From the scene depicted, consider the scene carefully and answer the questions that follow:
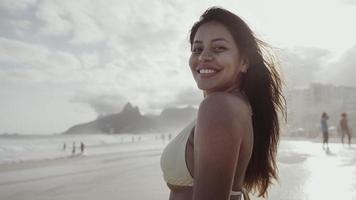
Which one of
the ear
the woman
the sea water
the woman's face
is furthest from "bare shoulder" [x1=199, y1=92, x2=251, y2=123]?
the sea water

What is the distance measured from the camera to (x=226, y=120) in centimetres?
163

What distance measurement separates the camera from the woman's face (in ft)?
6.66

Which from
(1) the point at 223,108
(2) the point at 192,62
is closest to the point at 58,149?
(2) the point at 192,62

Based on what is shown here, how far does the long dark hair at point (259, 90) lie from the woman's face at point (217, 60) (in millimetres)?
48

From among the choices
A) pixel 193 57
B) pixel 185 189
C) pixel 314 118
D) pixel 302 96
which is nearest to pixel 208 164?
pixel 185 189

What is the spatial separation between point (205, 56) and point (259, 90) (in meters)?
0.39

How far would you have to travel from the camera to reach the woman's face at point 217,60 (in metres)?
2.03

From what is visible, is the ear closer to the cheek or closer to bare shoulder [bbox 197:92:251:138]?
the cheek

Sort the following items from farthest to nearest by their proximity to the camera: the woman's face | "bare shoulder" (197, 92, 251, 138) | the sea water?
the sea water, the woman's face, "bare shoulder" (197, 92, 251, 138)

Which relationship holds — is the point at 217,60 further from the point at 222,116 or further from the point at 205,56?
the point at 222,116

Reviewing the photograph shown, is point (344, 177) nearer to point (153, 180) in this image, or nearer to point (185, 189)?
point (153, 180)

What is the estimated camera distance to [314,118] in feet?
439

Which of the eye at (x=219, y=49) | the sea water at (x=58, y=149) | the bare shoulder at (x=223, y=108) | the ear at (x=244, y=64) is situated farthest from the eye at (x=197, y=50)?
the sea water at (x=58, y=149)

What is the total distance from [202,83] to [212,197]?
0.65 m
